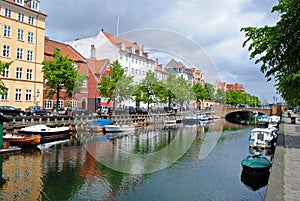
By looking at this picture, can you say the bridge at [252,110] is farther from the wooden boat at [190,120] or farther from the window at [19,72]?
the window at [19,72]

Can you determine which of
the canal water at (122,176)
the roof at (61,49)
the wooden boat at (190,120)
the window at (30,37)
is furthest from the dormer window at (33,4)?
the wooden boat at (190,120)

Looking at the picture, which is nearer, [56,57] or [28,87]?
[56,57]

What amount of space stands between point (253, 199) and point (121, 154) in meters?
11.2

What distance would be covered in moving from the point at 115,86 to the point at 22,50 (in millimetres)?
14742

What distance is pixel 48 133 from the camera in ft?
85.0

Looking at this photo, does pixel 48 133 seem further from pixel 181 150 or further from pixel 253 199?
pixel 253 199

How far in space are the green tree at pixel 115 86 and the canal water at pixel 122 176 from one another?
14.2m

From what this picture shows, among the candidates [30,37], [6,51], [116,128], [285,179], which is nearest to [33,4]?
[30,37]

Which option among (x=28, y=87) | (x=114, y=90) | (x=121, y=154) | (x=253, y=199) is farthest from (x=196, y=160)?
(x=28, y=87)

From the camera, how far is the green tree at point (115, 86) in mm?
36188

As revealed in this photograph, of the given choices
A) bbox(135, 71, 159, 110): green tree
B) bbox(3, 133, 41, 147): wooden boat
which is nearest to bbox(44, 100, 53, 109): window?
bbox(135, 71, 159, 110): green tree

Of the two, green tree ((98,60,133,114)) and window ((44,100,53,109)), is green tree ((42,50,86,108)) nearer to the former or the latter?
green tree ((98,60,133,114))

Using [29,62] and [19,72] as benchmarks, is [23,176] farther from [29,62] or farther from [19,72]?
[29,62]

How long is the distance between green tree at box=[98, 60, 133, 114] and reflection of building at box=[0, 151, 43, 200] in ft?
59.0
